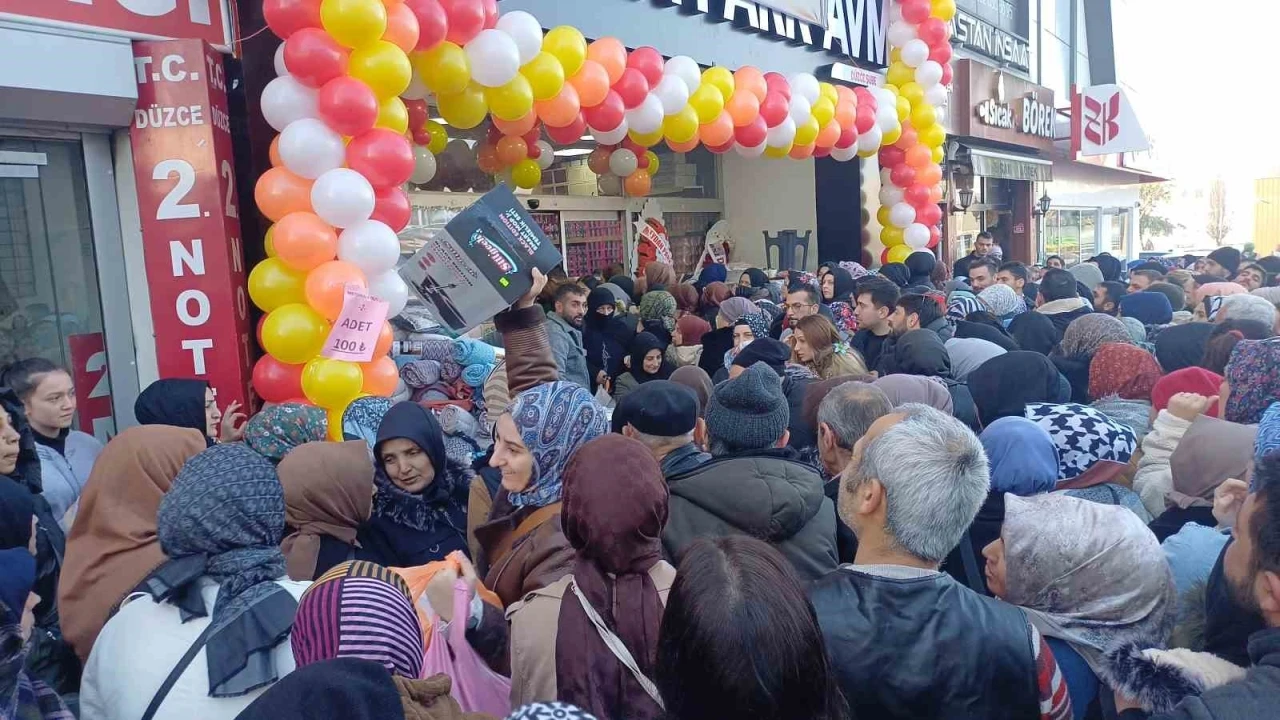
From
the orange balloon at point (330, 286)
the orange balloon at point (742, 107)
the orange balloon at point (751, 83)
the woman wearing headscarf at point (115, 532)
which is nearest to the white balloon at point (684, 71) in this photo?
the orange balloon at point (742, 107)

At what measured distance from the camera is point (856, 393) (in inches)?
112

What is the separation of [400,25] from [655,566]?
3.31 metres

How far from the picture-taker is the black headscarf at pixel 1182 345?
4.30m

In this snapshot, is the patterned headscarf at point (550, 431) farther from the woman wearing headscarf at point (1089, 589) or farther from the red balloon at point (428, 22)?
the red balloon at point (428, 22)

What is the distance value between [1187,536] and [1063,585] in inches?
20.1

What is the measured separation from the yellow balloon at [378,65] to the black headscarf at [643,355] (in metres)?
2.20

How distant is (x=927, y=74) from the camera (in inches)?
377

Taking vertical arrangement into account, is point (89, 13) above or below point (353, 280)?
above

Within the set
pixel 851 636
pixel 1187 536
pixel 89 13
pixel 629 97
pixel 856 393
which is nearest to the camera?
pixel 851 636

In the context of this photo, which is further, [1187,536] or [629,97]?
[629,97]

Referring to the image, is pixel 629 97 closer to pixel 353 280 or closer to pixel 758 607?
pixel 353 280

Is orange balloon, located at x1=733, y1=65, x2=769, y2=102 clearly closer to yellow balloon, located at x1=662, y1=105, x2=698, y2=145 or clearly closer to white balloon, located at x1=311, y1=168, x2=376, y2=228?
yellow balloon, located at x1=662, y1=105, x2=698, y2=145

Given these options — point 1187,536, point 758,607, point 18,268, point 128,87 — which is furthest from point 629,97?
point 758,607

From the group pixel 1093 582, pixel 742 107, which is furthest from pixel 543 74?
pixel 1093 582
